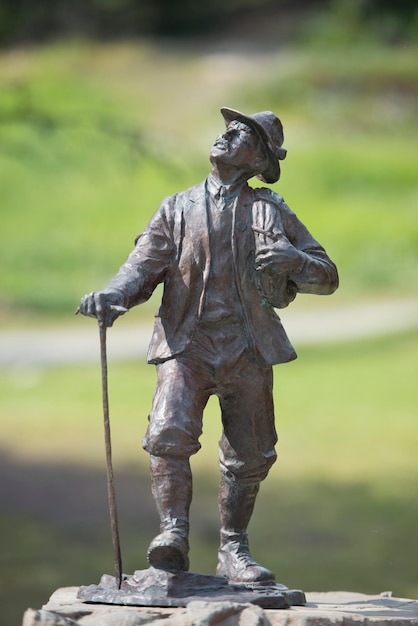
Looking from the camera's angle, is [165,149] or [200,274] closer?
[200,274]

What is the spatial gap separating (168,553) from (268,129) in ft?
5.70

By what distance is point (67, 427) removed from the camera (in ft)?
37.4

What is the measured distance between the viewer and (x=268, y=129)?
5832mm

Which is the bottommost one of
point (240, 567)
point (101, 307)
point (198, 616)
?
point (198, 616)

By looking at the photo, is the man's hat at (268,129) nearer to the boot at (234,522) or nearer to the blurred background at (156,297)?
the boot at (234,522)

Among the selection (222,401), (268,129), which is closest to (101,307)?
(222,401)

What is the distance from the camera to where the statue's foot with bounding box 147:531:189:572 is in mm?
5398

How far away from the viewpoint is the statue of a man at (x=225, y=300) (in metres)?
5.60

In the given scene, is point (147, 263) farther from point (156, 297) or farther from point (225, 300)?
point (156, 297)

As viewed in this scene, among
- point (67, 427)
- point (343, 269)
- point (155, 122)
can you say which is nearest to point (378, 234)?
point (343, 269)

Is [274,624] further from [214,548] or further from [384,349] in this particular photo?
[384,349]

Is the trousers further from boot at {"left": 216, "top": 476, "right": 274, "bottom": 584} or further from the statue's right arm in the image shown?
the statue's right arm

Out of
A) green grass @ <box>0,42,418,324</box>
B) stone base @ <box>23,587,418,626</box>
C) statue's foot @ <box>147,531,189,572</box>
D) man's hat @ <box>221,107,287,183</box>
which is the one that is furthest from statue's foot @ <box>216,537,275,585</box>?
green grass @ <box>0,42,418,324</box>

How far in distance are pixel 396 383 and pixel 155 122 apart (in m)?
4.16
